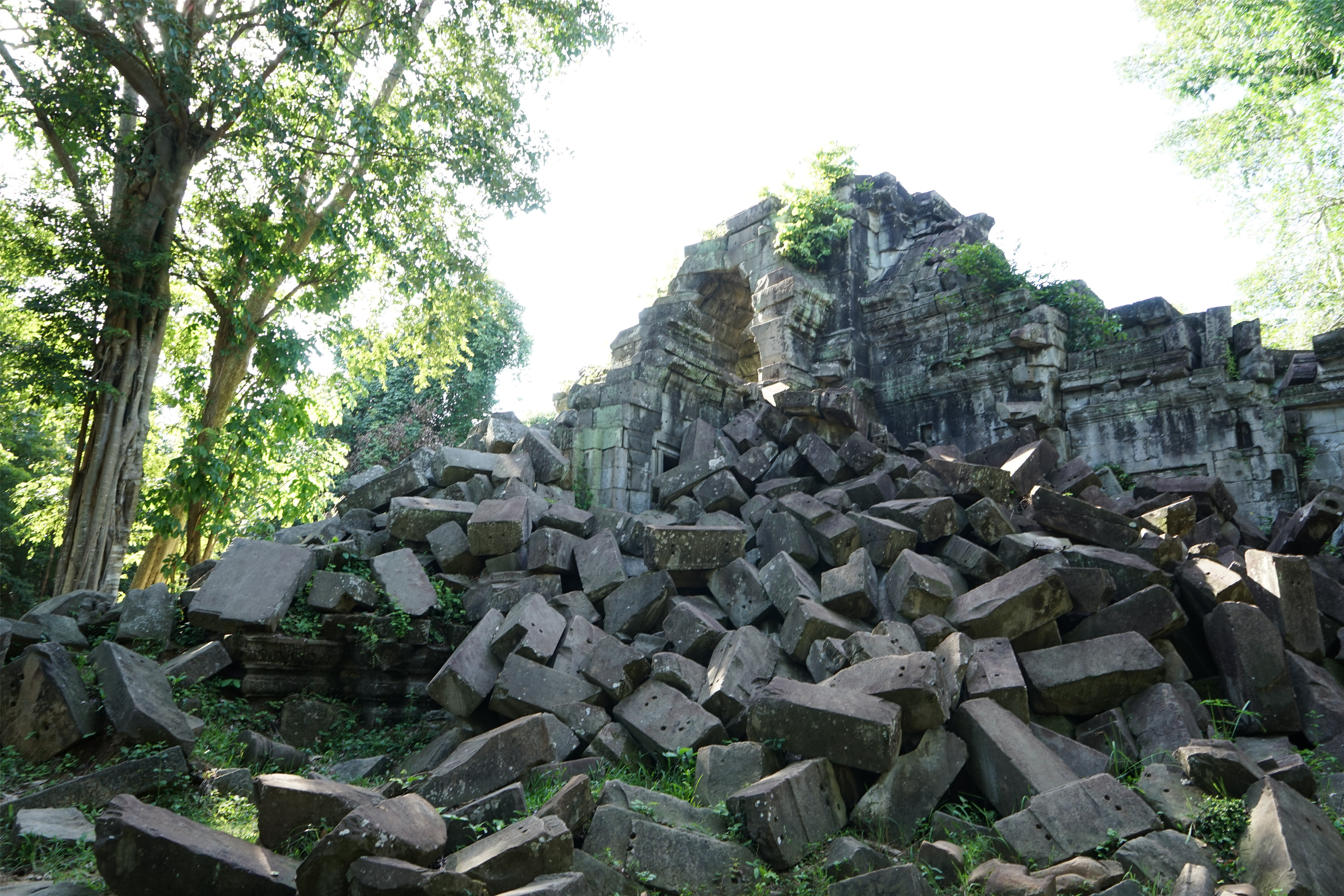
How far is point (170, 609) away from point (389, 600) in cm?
146

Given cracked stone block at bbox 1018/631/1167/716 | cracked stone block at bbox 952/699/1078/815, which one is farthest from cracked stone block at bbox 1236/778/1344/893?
cracked stone block at bbox 1018/631/1167/716

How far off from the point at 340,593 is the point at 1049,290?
7.95m

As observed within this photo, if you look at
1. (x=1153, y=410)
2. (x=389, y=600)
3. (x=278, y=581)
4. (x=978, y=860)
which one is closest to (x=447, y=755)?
(x=389, y=600)

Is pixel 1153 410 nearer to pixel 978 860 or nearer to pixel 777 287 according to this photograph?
pixel 777 287

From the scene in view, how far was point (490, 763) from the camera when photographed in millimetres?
4020

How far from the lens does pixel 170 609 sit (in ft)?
18.1

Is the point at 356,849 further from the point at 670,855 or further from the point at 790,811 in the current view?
the point at 790,811

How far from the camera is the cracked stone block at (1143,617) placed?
15.3 ft

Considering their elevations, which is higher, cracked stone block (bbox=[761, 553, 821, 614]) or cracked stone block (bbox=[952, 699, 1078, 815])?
cracked stone block (bbox=[761, 553, 821, 614])

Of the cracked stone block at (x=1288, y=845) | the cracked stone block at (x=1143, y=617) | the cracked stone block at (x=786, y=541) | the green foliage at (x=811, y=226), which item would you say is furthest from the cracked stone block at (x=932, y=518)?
the green foliage at (x=811, y=226)

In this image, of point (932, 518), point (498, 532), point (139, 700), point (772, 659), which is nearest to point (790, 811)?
point (772, 659)

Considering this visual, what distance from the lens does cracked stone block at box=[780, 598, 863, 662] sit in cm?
488

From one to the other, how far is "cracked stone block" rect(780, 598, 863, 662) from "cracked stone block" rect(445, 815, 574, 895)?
83.7 inches

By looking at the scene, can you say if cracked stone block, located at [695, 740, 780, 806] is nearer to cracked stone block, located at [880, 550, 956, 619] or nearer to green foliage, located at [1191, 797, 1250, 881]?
cracked stone block, located at [880, 550, 956, 619]
